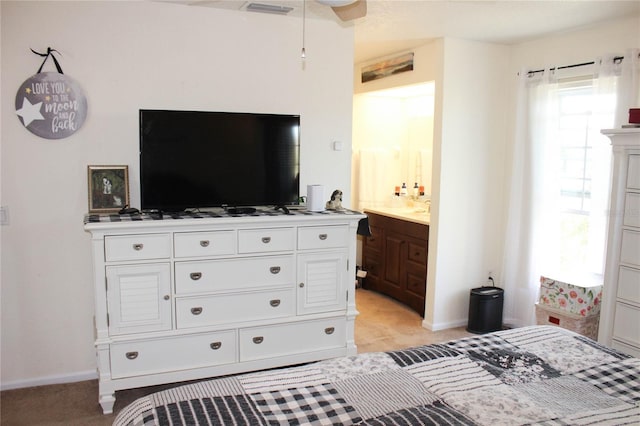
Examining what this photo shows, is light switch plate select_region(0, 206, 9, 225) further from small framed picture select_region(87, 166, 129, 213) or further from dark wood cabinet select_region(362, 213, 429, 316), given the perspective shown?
dark wood cabinet select_region(362, 213, 429, 316)

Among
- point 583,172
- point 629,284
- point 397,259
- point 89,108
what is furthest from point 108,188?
point 583,172

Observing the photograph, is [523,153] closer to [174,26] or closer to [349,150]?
[349,150]

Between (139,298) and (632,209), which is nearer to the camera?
(139,298)

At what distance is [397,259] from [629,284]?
84.5 inches

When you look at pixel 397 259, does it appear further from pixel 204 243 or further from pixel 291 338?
pixel 204 243

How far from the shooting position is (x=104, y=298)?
9.21 ft

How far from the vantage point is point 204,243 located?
9.77ft

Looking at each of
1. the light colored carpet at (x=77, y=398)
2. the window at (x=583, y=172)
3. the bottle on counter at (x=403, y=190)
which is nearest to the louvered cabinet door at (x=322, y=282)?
the light colored carpet at (x=77, y=398)

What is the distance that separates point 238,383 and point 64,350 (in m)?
2.04

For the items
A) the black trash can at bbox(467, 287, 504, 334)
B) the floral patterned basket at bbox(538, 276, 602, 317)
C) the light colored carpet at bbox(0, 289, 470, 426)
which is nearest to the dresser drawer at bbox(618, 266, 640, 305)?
the floral patterned basket at bbox(538, 276, 602, 317)

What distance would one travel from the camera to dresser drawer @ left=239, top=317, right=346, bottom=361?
124 inches

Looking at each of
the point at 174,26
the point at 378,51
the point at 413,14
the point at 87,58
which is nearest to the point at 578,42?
the point at 413,14

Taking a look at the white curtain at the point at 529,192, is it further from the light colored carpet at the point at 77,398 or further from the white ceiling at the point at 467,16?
the light colored carpet at the point at 77,398

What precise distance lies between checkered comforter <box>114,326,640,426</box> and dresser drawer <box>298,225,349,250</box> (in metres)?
1.31
